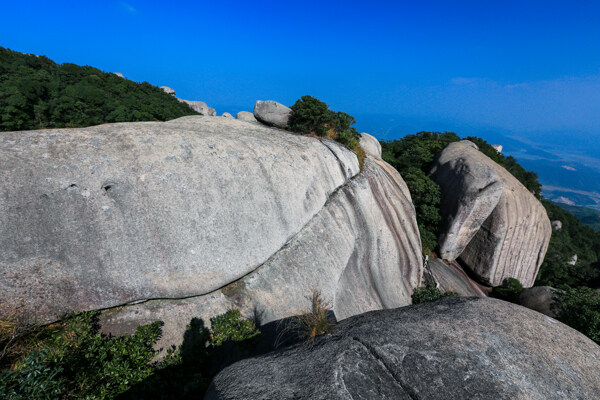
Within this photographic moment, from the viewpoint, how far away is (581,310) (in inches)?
515

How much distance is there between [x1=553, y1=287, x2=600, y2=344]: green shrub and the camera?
11859 mm

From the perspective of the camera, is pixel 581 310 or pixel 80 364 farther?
pixel 581 310

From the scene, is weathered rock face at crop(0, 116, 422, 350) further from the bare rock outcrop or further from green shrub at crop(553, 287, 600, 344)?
green shrub at crop(553, 287, 600, 344)

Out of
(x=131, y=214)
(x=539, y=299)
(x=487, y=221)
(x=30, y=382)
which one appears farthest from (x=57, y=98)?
(x=539, y=299)

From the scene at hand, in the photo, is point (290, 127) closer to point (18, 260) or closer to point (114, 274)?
point (114, 274)

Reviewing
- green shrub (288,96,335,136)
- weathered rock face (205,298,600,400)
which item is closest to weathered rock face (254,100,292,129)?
green shrub (288,96,335,136)

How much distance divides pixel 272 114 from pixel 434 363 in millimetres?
15532

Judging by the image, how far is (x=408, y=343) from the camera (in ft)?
17.2

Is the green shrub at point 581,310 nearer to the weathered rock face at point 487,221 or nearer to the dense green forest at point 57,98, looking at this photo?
the weathered rock face at point 487,221

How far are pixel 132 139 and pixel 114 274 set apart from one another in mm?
4453

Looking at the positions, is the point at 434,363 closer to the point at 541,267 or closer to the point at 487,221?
the point at 487,221

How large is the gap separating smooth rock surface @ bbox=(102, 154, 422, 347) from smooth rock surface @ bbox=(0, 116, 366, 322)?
0.44 meters

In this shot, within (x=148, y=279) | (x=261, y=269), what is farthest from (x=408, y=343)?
(x=148, y=279)

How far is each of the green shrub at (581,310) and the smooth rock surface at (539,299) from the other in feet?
3.27
